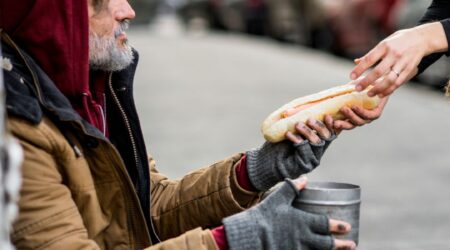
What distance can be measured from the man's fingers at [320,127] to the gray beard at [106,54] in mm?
586

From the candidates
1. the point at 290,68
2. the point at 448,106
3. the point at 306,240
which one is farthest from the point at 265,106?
the point at 306,240

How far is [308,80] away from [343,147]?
16.3 feet

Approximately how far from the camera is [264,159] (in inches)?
123

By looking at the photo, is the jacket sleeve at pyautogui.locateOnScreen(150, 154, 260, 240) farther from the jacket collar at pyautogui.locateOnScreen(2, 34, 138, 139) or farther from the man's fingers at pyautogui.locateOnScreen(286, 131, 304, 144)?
the jacket collar at pyautogui.locateOnScreen(2, 34, 138, 139)

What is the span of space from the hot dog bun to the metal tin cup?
1.46 feet

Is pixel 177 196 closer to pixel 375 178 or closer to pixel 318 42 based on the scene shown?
pixel 375 178

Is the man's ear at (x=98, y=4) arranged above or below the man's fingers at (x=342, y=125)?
above

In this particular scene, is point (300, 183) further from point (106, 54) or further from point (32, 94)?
point (106, 54)

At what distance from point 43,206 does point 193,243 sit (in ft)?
1.21

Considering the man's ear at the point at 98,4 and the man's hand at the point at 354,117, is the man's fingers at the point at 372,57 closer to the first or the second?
the man's hand at the point at 354,117

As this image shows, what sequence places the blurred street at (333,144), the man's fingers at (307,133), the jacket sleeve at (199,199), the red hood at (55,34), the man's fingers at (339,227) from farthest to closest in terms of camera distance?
1. the blurred street at (333,144)
2. the jacket sleeve at (199,199)
3. the man's fingers at (307,133)
4. the red hood at (55,34)
5. the man's fingers at (339,227)

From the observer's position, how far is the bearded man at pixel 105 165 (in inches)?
101

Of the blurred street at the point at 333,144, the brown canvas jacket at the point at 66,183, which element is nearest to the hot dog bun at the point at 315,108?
the brown canvas jacket at the point at 66,183

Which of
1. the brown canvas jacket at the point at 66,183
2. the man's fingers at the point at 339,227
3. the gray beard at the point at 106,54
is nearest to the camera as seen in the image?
the man's fingers at the point at 339,227
